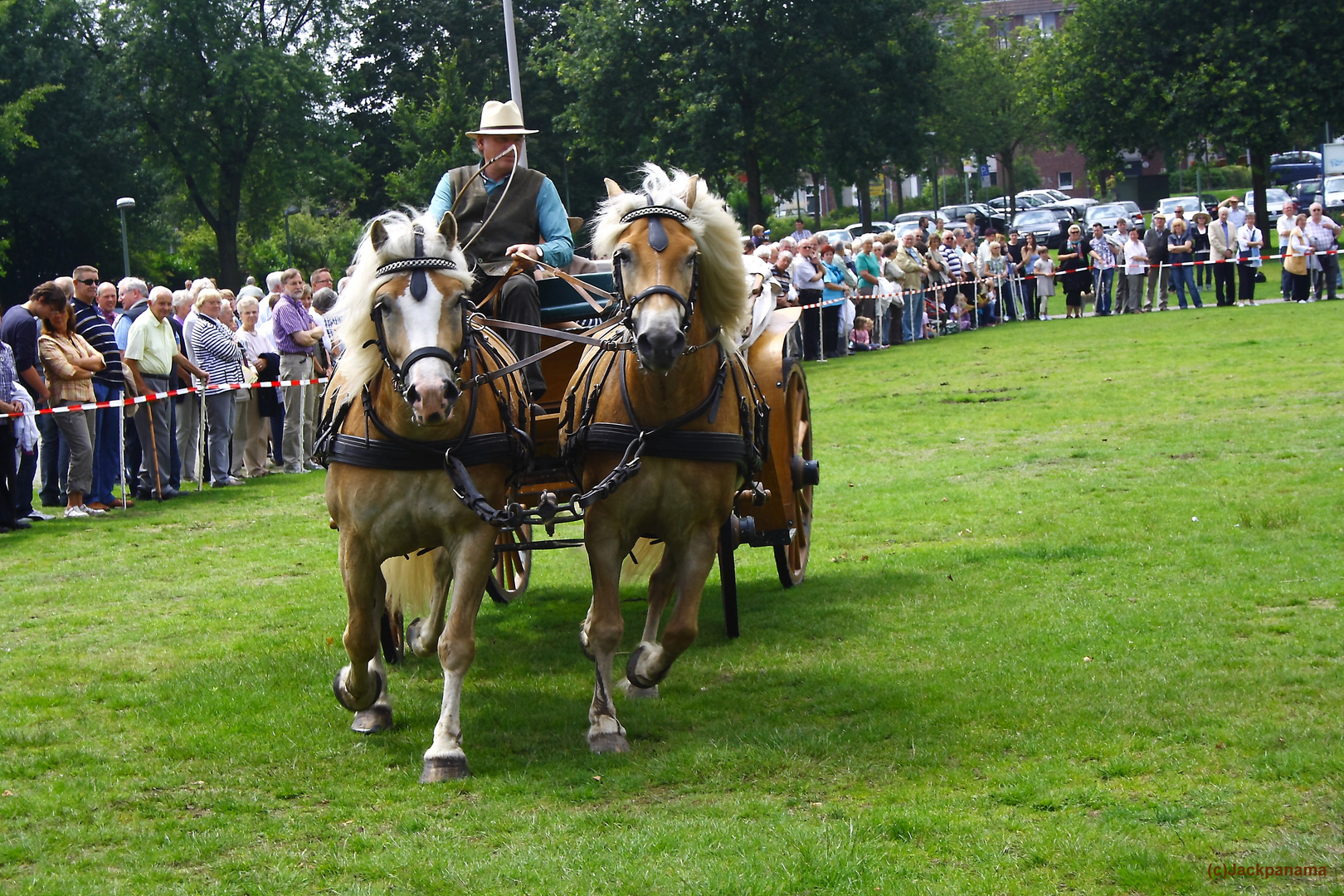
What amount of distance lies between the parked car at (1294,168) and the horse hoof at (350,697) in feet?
169

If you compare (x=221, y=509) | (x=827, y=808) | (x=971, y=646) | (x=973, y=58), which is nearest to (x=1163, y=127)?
(x=973, y=58)

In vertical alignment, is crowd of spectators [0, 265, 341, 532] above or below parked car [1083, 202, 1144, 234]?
below

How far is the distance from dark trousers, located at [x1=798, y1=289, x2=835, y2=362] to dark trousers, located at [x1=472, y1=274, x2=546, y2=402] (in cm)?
1615

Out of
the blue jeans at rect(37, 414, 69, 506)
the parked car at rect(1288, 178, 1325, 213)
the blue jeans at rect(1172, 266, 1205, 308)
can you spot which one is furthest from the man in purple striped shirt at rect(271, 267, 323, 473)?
the parked car at rect(1288, 178, 1325, 213)

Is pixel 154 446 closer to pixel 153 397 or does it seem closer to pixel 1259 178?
pixel 153 397

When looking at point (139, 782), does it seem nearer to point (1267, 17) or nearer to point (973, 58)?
point (1267, 17)

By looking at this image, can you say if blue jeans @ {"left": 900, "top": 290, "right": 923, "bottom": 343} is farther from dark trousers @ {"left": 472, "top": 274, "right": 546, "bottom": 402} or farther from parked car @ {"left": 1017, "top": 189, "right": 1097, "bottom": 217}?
parked car @ {"left": 1017, "top": 189, "right": 1097, "bottom": 217}

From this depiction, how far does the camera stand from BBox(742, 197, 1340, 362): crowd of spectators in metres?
25.3

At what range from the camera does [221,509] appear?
43.5 feet

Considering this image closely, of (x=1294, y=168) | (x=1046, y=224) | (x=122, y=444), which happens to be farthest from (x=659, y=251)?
(x=1294, y=168)

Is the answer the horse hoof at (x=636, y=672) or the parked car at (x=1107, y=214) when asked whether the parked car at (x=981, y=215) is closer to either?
the parked car at (x=1107, y=214)

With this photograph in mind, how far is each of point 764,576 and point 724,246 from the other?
12.7 feet

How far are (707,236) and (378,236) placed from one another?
1.35 metres

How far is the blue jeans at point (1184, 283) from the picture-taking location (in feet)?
96.6
